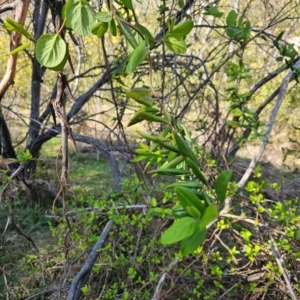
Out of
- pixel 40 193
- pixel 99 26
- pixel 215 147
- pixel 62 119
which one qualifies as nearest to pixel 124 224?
pixel 215 147

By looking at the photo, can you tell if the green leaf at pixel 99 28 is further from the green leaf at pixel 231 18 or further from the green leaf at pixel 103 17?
the green leaf at pixel 231 18

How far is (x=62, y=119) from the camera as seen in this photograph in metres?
0.68

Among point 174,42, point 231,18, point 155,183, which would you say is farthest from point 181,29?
point 155,183

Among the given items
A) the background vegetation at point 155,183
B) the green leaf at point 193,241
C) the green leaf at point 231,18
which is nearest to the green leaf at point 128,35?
the background vegetation at point 155,183

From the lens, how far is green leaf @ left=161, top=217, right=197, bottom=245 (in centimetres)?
37

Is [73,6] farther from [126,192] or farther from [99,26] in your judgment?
[126,192]

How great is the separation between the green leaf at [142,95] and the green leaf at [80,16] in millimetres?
102

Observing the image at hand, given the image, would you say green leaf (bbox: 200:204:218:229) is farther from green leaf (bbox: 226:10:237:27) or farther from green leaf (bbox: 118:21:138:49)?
green leaf (bbox: 226:10:237:27)

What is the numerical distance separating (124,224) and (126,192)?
207 mm

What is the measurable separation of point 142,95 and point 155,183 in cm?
178

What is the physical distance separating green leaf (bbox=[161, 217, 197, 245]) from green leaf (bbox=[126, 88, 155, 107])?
16 centimetres

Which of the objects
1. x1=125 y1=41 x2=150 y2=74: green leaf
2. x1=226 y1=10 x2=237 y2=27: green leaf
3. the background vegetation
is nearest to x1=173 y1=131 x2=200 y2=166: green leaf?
the background vegetation

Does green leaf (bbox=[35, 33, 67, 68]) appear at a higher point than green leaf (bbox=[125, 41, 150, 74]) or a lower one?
lower

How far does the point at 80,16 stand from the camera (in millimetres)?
477
